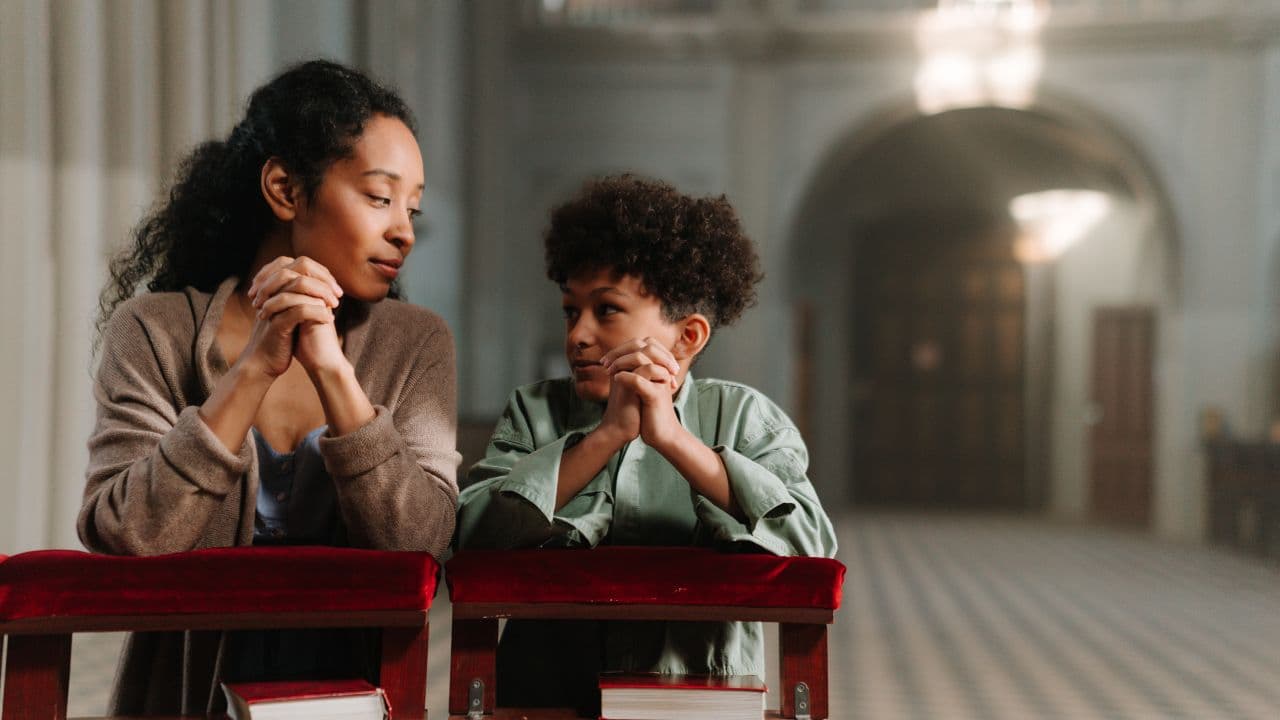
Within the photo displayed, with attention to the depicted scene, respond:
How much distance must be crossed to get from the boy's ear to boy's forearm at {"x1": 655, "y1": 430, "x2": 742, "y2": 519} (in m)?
0.23

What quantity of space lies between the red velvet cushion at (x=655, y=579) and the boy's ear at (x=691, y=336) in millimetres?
397

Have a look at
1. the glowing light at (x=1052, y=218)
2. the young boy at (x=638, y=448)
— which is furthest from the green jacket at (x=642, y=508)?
the glowing light at (x=1052, y=218)

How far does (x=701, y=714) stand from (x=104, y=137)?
4.78 meters

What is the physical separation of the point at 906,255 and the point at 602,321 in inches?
601

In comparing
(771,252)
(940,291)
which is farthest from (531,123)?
(940,291)

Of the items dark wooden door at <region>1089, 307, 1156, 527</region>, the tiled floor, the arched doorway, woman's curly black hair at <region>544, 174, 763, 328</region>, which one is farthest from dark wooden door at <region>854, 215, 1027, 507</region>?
woman's curly black hair at <region>544, 174, 763, 328</region>

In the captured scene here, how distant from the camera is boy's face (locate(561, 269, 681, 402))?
1522 millimetres

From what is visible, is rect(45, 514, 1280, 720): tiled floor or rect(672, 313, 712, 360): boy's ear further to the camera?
rect(45, 514, 1280, 720): tiled floor

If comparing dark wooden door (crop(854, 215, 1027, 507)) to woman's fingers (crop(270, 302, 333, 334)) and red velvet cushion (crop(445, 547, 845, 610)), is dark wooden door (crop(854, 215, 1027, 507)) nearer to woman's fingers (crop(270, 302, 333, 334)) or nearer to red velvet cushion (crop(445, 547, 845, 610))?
red velvet cushion (crop(445, 547, 845, 610))

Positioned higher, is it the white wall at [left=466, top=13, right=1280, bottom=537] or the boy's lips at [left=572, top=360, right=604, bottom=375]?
the white wall at [left=466, top=13, right=1280, bottom=537]

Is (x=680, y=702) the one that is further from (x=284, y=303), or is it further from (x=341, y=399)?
(x=284, y=303)

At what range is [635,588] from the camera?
4.16ft

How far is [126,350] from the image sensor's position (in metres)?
1.45

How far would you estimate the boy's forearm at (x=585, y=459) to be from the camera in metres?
1.39
